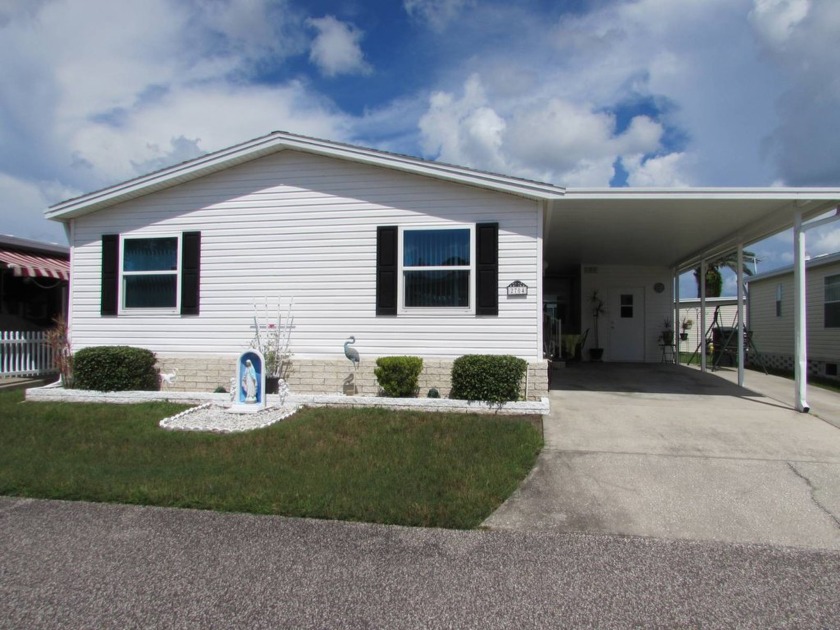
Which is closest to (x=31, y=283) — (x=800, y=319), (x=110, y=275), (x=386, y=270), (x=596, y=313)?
(x=110, y=275)

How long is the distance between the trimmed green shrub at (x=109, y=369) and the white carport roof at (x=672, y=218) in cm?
701

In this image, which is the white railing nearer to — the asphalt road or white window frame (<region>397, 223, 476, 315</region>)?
white window frame (<region>397, 223, 476, 315</region>)

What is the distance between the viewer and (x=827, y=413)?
7.74 metres

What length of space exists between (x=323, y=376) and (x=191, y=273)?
289 centimetres

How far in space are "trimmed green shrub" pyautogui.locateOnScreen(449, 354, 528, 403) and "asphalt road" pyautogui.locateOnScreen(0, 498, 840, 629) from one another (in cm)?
377

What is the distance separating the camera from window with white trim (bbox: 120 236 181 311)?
9.36 m

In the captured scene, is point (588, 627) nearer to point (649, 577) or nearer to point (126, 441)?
point (649, 577)

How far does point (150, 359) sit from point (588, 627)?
8.30 m

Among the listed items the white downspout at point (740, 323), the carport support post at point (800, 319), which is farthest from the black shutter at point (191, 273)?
the white downspout at point (740, 323)

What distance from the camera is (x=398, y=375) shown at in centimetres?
801

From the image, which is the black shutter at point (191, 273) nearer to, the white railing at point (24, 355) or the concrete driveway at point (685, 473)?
the white railing at point (24, 355)

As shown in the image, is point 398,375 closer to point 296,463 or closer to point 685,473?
point 296,463

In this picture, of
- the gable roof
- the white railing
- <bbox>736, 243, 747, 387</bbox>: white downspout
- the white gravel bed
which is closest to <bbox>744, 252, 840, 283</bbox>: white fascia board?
<bbox>736, 243, 747, 387</bbox>: white downspout

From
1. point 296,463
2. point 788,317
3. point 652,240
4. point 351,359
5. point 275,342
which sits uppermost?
point 652,240
